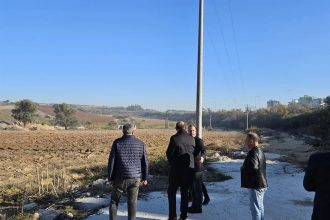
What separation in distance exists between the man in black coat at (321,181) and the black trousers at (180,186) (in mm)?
3965

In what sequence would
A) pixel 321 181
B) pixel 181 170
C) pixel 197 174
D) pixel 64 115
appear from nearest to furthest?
pixel 321 181, pixel 181 170, pixel 197 174, pixel 64 115

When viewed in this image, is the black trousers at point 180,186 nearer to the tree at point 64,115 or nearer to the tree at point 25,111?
the tree at point 25,111

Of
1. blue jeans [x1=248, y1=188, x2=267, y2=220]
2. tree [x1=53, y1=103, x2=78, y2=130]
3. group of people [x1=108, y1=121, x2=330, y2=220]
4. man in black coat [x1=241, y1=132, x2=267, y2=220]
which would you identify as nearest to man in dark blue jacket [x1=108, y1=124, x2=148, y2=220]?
group of people [x1=108, y1=121, x2=330, y2=220]

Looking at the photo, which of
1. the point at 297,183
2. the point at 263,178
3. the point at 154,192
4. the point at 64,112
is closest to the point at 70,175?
the point at 154,192

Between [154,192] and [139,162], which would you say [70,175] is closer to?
[154,192]

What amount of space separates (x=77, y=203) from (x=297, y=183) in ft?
24.2

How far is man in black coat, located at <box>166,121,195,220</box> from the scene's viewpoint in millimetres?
8773

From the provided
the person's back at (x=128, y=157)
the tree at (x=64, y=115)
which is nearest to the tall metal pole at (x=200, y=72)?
the person's back at (x=128, y=157)

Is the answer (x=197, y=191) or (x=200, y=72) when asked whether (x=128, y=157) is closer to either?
(x=197, y=191)

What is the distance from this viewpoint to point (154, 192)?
1206 centimetres

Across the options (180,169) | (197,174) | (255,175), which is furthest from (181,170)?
(255,175)

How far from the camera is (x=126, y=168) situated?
7.91 m

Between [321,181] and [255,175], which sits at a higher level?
[321,181]

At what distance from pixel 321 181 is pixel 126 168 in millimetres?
3686
